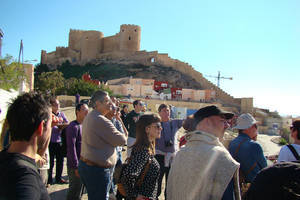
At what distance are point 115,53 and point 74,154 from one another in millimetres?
54849

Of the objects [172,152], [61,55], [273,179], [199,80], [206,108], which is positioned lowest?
[172,152]

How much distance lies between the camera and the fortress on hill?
5053cm

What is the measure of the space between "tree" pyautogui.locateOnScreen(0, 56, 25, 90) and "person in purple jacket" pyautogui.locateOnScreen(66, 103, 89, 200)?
10.9 m

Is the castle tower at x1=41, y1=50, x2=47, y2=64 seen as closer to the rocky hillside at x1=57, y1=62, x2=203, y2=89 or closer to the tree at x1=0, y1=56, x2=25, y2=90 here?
the rocky hillside at x1=57, y1=62, x2=203, y2=89

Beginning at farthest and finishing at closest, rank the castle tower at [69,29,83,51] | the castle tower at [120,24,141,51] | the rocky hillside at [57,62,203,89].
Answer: the castle tower at [69,29,83,51]
the castle tower at [120,24,141,51]
the rocky hillside at [57,62,203,89]

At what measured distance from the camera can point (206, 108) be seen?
1.93 metres

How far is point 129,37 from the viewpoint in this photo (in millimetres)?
56188

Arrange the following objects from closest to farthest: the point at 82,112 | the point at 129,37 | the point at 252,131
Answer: the point at 252,131 < the point at 82,112 < the point at 129,37

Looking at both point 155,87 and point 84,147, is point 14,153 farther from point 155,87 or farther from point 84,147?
point 155,87

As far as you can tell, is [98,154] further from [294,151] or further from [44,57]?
[44,57]

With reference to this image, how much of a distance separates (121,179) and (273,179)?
1.42 metres


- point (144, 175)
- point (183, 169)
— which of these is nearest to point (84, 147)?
point (144, 175)

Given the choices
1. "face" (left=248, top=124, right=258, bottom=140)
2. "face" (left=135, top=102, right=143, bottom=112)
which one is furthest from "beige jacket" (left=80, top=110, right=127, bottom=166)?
"face" (left=135, top=102, right=143, bottom=112)

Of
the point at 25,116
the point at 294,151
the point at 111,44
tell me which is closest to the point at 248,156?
the point at 294,151
